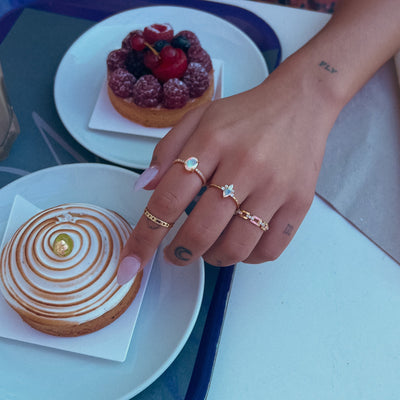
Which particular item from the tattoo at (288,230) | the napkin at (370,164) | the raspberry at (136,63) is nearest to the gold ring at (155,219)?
the tattoo at (288,230)

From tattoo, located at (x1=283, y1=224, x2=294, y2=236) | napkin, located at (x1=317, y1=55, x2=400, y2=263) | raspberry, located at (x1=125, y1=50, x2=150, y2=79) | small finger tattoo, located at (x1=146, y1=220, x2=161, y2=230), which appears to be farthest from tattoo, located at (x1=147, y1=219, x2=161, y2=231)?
raspberry, located at (x1=125, y1=50, x2=150, y2=79)

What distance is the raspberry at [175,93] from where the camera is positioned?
97 centimetres

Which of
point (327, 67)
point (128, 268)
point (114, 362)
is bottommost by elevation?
point (114, 362)

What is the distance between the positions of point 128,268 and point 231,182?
8.7 inches

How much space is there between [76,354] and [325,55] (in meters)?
0.76

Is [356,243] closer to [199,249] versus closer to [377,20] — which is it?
[199,249]

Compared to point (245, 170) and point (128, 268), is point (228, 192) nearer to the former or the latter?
point (245, 170)

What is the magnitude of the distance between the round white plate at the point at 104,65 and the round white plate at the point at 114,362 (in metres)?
0.19

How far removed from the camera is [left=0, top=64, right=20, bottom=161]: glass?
0.85 meters

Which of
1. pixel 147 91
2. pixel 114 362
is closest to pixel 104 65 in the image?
pixel 147 91

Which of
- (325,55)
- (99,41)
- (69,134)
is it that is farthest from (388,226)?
(99,41)

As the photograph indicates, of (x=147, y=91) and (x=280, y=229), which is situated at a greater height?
(x=280, y=229)

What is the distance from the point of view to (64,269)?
677 mm

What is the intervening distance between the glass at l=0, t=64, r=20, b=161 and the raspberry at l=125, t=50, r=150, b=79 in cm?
30
